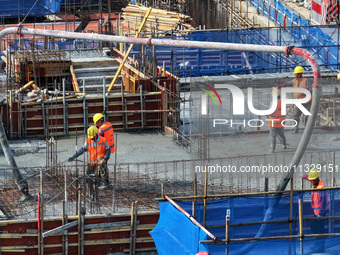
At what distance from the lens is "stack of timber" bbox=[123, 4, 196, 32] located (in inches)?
1502

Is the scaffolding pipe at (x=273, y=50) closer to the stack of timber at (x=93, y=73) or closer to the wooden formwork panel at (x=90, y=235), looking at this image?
the wooden formwork panel at (x=90, y=235)

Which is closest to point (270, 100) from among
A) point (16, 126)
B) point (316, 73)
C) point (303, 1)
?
point (316, 73)

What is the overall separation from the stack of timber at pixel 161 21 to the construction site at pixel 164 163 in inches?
298

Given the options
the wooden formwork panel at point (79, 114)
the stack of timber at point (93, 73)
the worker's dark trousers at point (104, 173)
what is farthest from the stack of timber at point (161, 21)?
the worker's dark trousers at point (104, 173)

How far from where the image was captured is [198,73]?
33594mm

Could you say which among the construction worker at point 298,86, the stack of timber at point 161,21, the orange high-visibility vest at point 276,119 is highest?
the stack of timber at point 161,21

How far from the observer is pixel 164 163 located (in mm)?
22438

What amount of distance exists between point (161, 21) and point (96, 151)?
19.7 m

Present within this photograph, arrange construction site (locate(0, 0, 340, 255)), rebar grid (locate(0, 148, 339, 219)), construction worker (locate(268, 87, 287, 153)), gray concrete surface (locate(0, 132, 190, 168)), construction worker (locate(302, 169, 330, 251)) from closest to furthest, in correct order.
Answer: construction worker (locate(302, 169, 330, 251)) < construction site (locate(0, 0, 340, 255)) < construction worker (locate(268, 87, 287, 153)) < rebar grid (locate(0, 148, 339, 219)) < gray concrete surface (locate(0, 132, 190, 168))

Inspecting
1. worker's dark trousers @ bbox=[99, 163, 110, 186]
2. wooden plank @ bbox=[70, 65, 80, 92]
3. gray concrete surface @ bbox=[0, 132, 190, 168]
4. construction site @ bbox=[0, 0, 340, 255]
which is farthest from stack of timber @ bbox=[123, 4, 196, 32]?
worker's dark trousers @ bbox=[99, 163, 110, 186]

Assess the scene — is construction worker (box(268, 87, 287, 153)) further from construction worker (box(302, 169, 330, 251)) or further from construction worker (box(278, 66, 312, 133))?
construction worker (box(302, 169, 330, 251))

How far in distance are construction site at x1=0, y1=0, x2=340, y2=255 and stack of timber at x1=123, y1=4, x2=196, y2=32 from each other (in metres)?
7.57

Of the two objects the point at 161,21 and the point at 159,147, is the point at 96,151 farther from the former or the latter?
the point at 161,21

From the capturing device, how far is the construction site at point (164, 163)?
55.6 feet
